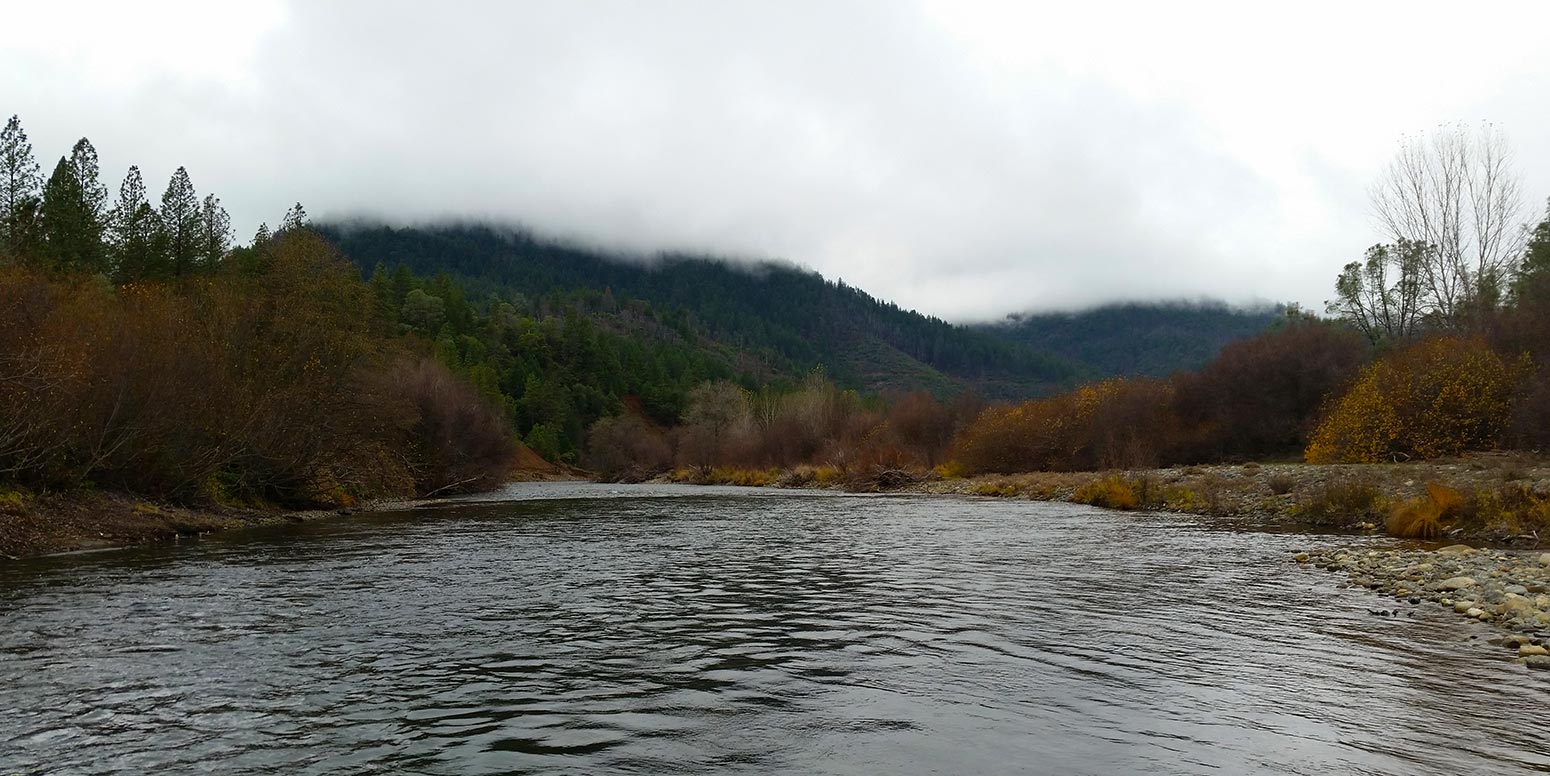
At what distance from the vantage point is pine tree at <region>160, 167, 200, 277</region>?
65.2 meters

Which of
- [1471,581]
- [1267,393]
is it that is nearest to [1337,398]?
[1267,393]

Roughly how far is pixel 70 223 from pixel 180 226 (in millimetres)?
7278

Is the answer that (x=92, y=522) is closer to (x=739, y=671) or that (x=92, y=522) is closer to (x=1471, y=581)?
(x=739, y=671)

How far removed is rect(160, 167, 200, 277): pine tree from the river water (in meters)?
53.9

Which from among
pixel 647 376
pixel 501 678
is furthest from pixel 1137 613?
pixel 647 376

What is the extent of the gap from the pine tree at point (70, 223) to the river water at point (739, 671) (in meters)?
48.3

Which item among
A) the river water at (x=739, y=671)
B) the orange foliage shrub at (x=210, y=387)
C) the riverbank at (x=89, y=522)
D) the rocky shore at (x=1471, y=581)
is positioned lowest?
the river water at (x=739, y=671)

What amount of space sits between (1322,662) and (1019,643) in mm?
3635

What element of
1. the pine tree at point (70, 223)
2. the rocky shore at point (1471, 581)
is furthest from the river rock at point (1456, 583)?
the pine tree at point (70, 223)

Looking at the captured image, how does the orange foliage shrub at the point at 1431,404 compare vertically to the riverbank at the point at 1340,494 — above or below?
above

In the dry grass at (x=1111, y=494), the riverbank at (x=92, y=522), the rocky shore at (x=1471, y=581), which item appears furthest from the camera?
the dry grass at (x=1111, y=494)

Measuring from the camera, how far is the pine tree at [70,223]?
57.2 m

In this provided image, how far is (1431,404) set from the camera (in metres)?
40.1

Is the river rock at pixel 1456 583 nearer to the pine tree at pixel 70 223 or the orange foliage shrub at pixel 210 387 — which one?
the orange foliage shrub at pixel 210 387
